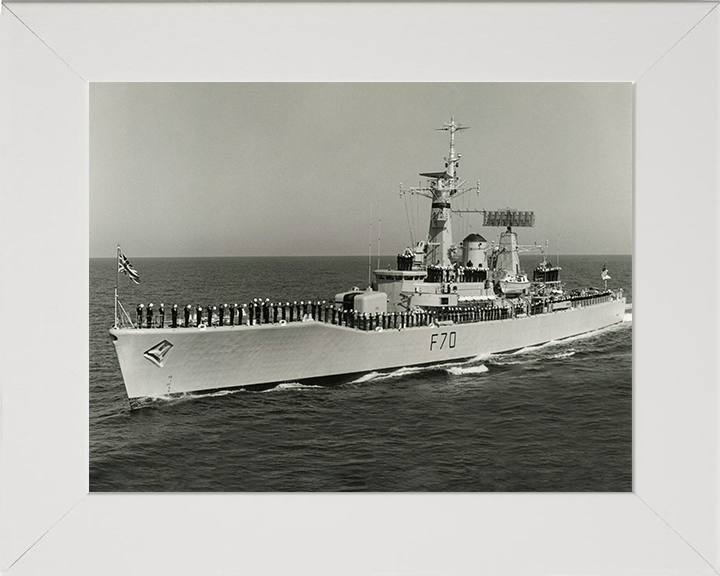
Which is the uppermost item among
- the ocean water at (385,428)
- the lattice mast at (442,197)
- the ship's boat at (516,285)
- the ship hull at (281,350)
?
the lattice mast at (442,197)

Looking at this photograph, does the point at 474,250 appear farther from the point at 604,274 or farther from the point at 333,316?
the point at 333,316

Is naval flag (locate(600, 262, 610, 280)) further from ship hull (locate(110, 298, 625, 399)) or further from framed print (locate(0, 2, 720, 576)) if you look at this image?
framed print (locate(0, 2, 720, 576))

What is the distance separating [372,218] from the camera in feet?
24.4

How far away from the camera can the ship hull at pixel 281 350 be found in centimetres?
704

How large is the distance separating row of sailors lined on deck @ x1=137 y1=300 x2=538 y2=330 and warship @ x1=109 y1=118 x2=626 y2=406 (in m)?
0.01

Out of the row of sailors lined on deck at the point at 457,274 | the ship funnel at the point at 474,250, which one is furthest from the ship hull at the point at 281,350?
the ship funnel at the point at 474,250

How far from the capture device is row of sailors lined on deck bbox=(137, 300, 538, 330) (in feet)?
23.9

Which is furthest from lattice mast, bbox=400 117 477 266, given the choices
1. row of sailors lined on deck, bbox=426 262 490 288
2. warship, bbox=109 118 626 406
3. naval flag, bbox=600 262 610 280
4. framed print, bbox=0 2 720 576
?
framed print, bbox=0 2 720 576
